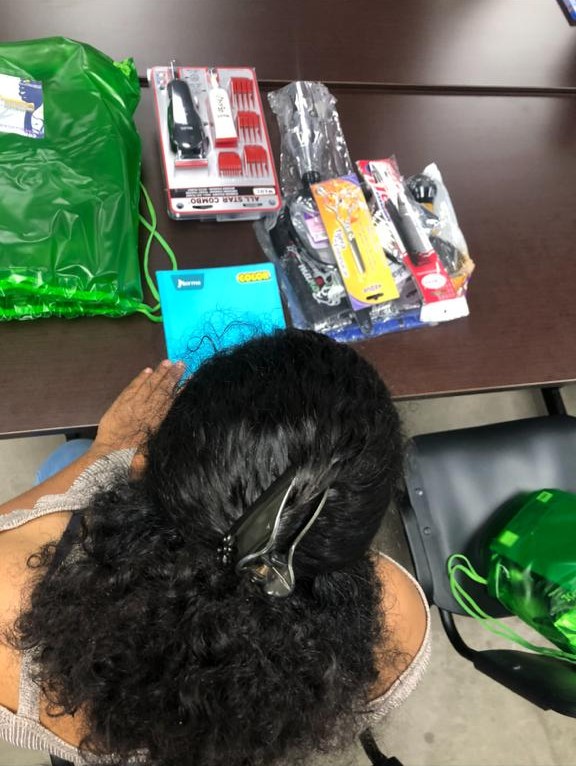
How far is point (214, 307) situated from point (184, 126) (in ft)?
0.96

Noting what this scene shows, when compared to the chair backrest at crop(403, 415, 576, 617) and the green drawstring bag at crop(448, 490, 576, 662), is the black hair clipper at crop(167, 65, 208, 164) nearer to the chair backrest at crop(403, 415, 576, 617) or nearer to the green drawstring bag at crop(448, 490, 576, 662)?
the chair backrest at crop(403, 415, 576, 617)

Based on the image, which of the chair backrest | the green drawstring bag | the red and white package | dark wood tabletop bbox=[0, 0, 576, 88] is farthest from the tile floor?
dark wood tabletop bbox=[0, 0, 576, 88]

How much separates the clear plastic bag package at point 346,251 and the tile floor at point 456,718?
0.57m

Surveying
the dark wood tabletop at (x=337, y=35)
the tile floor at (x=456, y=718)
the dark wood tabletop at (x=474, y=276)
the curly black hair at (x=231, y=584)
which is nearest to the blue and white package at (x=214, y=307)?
the dark wood tabletop at (x=474, y=276)

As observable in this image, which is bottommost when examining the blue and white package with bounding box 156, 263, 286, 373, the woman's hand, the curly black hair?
the curly black hair

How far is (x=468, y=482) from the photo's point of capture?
1.07m

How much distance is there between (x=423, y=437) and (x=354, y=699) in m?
0.58

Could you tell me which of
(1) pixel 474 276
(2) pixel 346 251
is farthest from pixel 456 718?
(2) pixel 346 251

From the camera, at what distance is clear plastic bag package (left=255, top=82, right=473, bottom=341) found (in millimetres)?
886

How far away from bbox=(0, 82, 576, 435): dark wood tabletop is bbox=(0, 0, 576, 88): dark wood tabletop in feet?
0.20

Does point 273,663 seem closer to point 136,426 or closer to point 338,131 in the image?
point 136,426

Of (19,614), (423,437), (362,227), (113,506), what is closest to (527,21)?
(362,227)

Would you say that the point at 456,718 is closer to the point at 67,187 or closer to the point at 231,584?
the point at 231,584

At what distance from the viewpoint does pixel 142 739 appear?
0.48 metres
